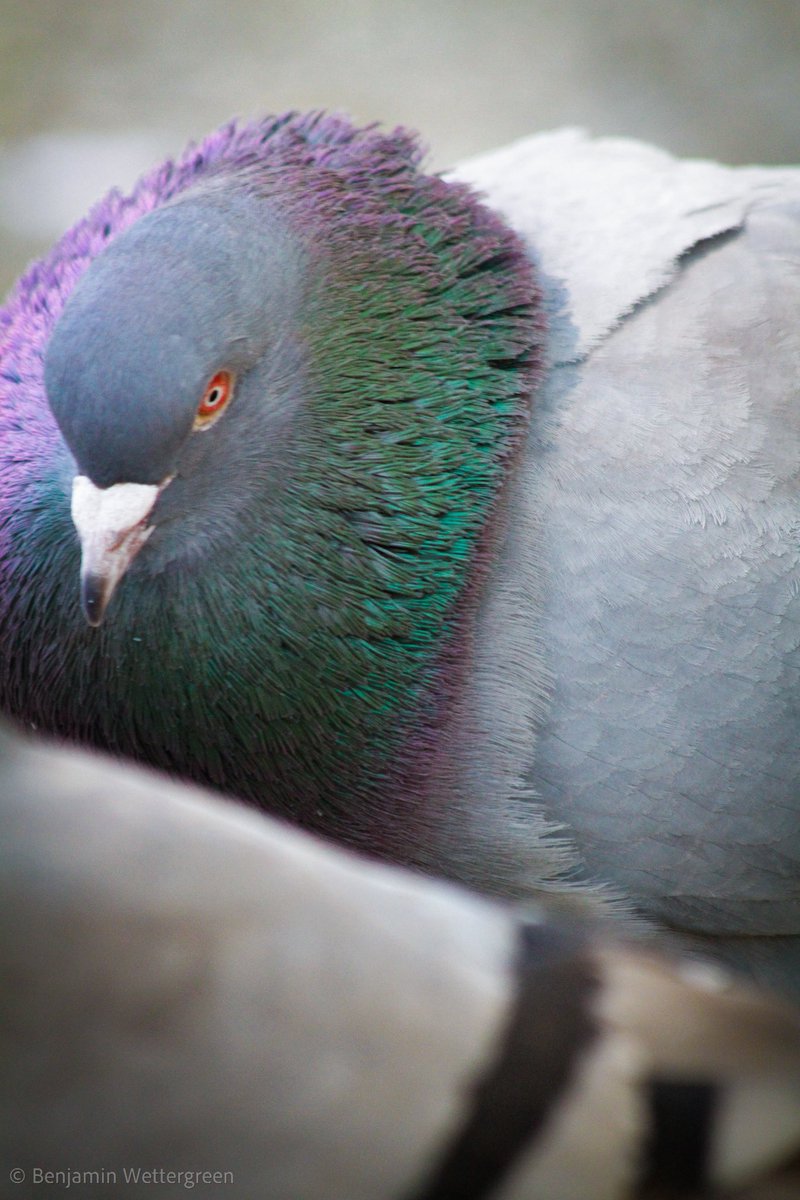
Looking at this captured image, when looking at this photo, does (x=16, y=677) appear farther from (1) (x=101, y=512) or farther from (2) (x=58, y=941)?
(2) (x=58, y=941)

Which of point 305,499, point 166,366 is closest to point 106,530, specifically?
point 166,366

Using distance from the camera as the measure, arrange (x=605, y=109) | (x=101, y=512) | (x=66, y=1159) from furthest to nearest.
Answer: (x=605, y=109) → (x=101, y=512) → (x=66, y=1159)

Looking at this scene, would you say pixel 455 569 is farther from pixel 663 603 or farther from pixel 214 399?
pixel 214 399

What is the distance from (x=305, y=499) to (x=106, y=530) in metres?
0.46

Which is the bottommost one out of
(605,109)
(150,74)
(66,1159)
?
(66,1159)

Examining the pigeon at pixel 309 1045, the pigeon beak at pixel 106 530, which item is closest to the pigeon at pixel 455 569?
the pigeon beak at pixel 106 530

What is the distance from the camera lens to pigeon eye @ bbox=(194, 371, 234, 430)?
2.45 m

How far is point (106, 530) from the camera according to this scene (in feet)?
7.70

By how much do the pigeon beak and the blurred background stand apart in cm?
345

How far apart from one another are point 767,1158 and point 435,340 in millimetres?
1763

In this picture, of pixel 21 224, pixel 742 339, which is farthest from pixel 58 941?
pixel 21 224

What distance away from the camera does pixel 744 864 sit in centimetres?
284

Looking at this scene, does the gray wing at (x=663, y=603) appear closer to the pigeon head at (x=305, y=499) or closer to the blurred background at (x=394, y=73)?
the pigeon head at (x=305, y=499)

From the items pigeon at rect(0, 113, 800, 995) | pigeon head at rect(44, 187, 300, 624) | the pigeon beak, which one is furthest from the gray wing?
the pigeon beak
